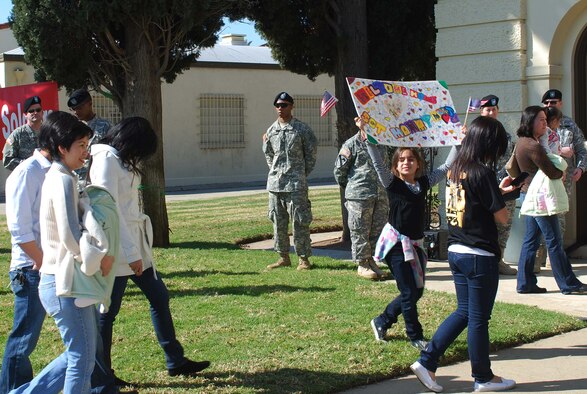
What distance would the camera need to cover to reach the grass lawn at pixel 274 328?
5.85 meters

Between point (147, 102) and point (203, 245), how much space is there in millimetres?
2195

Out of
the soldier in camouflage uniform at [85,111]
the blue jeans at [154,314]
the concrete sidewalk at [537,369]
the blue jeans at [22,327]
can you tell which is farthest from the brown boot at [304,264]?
the blue jeans at [22,327]

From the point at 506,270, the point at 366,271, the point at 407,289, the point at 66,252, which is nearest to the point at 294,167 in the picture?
the point at 366,271

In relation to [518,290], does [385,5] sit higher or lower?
higher

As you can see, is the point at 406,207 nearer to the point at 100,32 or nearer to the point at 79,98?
the point at 79,98

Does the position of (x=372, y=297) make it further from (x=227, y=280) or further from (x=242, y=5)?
(x=242, y=5)

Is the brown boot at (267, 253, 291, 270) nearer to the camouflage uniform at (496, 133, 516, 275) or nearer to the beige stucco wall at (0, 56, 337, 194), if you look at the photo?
the camouflage uniform at (496, 133, 516, 275)

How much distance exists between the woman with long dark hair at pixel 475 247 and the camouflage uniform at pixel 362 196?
3.80m

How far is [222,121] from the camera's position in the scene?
98.0ft

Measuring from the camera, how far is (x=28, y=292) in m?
5.04

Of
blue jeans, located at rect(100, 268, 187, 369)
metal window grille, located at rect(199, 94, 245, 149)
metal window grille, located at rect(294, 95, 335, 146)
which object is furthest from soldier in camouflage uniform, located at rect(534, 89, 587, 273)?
metal window grille, located at rect(294, 95, 335, 146)

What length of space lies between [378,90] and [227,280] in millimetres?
3149

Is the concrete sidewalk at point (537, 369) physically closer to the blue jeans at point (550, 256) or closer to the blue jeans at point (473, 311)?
the blue jeans at point (473, 311)

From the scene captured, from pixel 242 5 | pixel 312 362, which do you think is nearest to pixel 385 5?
pixel 242 5
